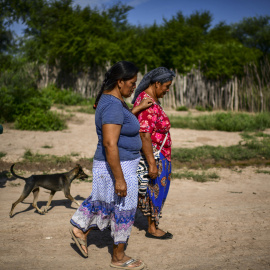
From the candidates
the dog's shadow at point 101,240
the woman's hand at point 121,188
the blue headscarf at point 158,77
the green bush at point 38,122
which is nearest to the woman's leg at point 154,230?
the dog's shadow at point 101,240

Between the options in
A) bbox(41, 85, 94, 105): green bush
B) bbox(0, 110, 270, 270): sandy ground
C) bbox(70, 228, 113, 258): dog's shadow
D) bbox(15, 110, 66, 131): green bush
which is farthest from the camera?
bbox(41, 85, 94, 105): green bush

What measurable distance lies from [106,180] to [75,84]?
18.1 meters

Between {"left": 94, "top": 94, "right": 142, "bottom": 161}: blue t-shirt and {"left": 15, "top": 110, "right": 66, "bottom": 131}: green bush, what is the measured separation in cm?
835

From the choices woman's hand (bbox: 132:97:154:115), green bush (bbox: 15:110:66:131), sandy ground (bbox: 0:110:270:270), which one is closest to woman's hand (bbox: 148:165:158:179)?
woman's hand (bbox: 132:97:154:115)

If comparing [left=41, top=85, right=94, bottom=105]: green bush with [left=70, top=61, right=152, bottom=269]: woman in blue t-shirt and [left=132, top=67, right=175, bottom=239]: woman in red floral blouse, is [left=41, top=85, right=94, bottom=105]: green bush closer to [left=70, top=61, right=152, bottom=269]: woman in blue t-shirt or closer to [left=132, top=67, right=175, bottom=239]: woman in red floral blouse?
[left=132, top=67, right=175, bottom=239]: woman in red floral blouse

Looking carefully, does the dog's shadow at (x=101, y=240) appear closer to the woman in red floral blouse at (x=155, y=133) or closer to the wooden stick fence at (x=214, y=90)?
the woman in red floral blouse at (x=155, y=133)

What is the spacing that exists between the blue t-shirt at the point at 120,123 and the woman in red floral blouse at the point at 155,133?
1.46 feet

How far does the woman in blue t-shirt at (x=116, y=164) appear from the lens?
283cm

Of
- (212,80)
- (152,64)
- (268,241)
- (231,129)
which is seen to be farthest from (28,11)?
(268,241)

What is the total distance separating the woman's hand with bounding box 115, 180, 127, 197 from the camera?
114 inches

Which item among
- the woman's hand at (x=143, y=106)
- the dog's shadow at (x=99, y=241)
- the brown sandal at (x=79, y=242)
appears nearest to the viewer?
the brown sandal at (x=79, y=242)

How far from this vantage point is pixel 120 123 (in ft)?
9.28

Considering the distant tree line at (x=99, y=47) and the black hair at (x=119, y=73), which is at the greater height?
the distant tree line at (x=99, y=47)

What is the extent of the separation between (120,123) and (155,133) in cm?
87
